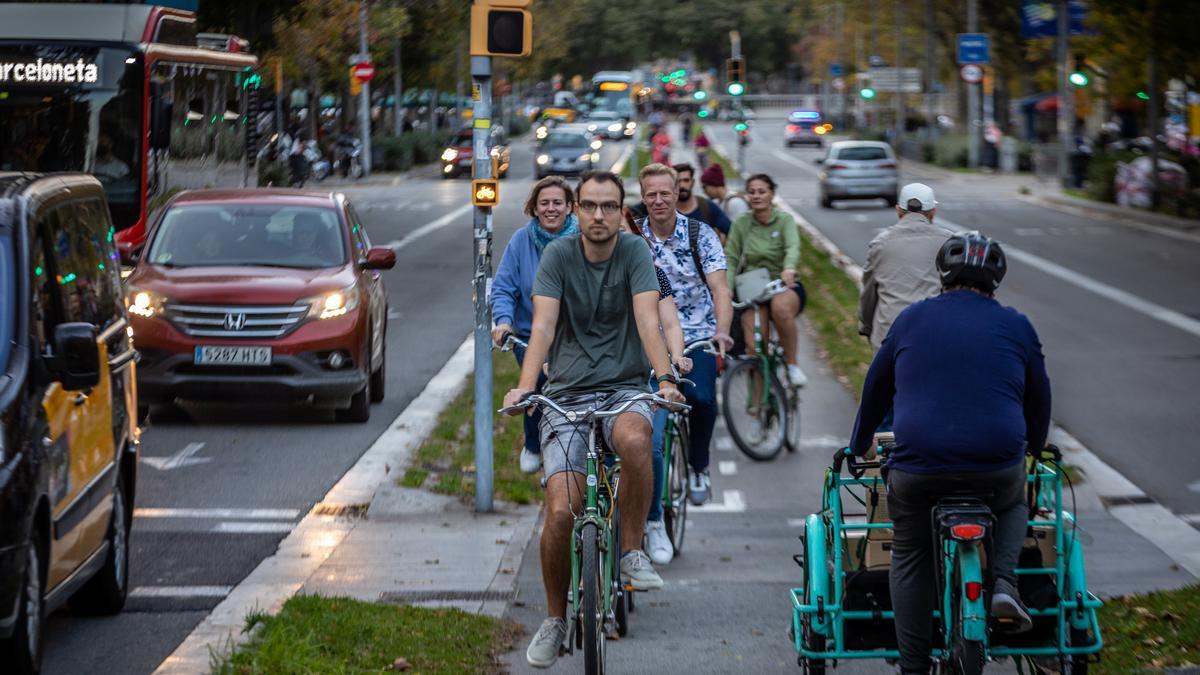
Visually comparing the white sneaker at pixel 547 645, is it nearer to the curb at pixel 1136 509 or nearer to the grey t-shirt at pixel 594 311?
the grey t-shirt at pixel 594 311

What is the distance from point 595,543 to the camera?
19.8ft

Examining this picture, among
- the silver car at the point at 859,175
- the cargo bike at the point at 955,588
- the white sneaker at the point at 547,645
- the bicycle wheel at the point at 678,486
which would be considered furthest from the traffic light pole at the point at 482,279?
the silver car at the point at 859,175

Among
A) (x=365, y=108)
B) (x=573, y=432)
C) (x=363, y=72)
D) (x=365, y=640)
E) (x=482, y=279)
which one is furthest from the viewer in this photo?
(x=365, y=108)

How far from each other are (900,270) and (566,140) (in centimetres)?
4917

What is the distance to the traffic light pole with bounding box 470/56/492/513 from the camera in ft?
32.6

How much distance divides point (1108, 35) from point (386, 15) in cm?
2204

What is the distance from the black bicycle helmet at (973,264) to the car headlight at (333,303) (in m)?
8.41

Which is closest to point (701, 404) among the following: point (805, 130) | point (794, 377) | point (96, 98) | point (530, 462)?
point (530, 462)

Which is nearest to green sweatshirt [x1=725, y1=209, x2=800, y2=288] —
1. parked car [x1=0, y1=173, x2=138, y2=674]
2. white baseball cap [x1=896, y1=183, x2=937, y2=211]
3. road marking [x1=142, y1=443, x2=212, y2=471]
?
white baseball cap [x1=896, y1=183, x2=937, y2=211]

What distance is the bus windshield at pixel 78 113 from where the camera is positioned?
17.8 m

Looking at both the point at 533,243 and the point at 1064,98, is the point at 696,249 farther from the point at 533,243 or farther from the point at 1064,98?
the point at 1064,98

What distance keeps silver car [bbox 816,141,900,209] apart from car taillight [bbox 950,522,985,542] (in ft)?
124

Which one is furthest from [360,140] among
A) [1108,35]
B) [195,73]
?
[195,73]

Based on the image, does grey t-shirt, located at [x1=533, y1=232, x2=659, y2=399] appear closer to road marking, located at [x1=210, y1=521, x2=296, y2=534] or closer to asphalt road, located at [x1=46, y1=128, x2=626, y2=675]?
asphalt road, located at [x1=46, y1=128, x2=626, y2=675]
